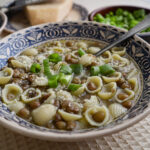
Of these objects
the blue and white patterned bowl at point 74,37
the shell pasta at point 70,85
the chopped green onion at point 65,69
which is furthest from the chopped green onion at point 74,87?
the blue and white patterned bowl at point 74,37

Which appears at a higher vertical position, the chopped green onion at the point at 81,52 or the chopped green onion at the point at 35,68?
the chopped green onion at the point at 81,52

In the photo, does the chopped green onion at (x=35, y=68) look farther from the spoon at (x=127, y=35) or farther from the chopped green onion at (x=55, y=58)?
the spoon at (x=127, y=35)

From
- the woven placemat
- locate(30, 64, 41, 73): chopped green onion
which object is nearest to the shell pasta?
locate(30, 64, 41, 73): chopped green onion

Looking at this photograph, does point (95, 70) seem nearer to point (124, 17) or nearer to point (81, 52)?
point (81, 52)

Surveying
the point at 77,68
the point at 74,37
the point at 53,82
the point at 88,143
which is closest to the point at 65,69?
the point at 77,68

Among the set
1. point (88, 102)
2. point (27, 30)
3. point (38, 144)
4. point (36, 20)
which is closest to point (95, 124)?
point (88, 102)

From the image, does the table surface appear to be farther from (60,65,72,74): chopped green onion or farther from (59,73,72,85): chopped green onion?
(60,65,72,74): chopped green onion
